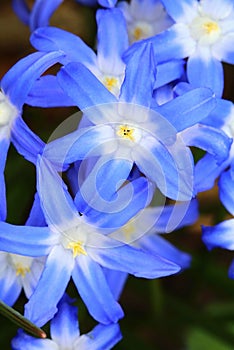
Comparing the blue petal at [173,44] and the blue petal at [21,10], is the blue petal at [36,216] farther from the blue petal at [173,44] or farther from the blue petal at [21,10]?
the blue petal at [21,10]

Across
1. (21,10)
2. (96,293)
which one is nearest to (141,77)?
(96,293)

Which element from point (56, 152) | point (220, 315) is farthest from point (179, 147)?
point (220, 315)

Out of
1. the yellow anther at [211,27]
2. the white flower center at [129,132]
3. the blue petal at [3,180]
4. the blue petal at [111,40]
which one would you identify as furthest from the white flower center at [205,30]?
the blue petal at [3,180]

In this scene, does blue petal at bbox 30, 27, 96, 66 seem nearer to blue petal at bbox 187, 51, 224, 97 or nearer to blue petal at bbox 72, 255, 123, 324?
blue petal at bbox 187, 51, 224, 97

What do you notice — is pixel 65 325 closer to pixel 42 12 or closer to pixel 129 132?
pixel 129 132

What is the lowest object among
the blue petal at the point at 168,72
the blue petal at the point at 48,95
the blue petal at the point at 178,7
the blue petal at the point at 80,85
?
the blue petal at the point at 168,72

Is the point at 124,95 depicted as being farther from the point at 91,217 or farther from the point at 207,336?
the point at 207,336
